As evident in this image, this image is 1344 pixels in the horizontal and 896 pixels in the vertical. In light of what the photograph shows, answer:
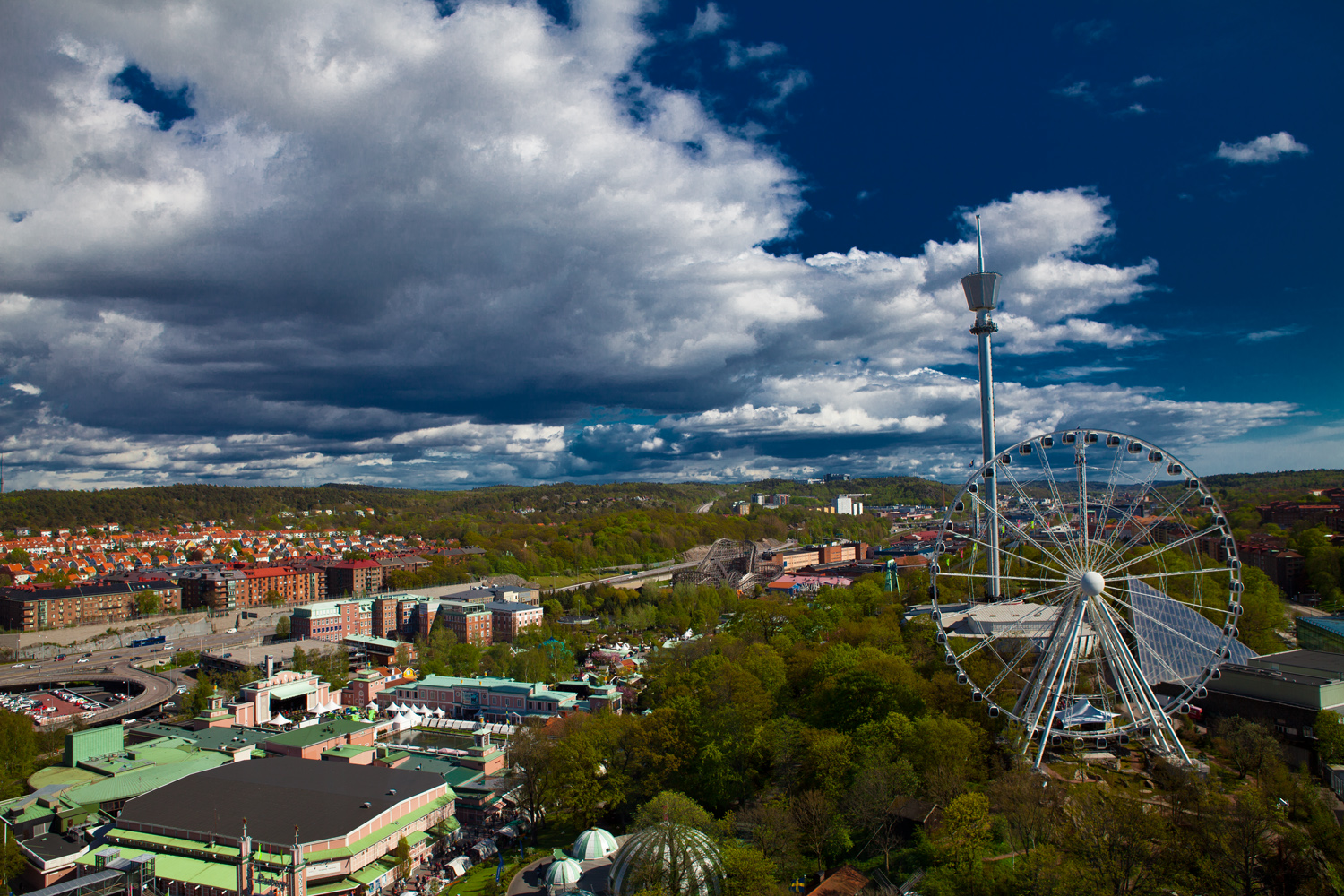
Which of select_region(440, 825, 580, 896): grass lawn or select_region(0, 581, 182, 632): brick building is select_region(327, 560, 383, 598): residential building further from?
select_region(440, 825, 580, 896): grass lawn

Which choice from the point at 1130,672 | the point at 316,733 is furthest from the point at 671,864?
the point at 316,733

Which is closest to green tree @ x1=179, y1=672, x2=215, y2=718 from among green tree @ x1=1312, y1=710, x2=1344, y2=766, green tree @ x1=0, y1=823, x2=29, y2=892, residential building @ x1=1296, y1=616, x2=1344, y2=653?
Result: green tree @ x1=0, y1=823, x2=29, y2=892

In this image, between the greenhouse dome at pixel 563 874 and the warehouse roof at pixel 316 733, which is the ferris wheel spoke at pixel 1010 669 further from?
the warehouse roof at pixel 316 733

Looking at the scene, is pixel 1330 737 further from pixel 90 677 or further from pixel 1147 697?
pixel 90 677

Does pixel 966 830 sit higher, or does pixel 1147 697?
pixel 1147 697

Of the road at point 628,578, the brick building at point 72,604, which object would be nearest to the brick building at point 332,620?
the road at point 628,578
